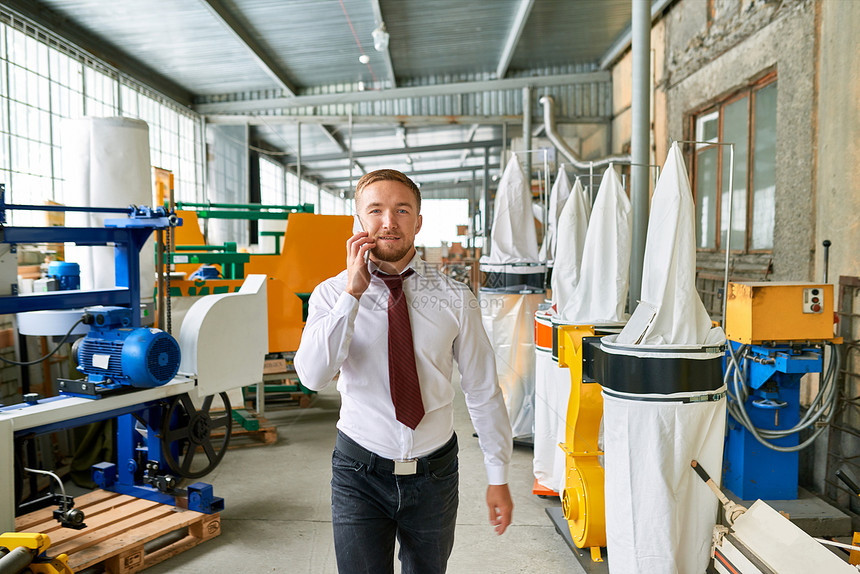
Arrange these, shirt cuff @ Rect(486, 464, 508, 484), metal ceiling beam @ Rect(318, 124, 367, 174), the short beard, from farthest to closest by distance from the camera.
→ metal ceiling beam @ Rect(318, 124, 367, 174), shirt cuff @ Rect(486, 464, 508, 484), the short beard

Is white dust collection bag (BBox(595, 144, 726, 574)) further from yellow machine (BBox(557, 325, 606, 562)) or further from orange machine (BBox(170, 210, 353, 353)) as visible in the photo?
orange machine (BBox(170, 210, 353, 353))

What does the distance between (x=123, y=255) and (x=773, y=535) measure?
11.1 ft

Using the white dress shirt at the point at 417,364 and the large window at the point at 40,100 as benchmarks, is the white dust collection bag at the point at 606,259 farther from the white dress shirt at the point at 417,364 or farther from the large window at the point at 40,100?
the large window at the point at 40,100

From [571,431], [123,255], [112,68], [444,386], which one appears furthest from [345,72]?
[444,386]

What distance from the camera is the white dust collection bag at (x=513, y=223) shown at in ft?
16.3

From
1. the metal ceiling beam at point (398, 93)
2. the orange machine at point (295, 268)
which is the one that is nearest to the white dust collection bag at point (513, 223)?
the orange machine at point (295, 268)

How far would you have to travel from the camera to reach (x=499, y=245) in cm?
507

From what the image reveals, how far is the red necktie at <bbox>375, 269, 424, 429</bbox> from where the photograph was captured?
1.62m

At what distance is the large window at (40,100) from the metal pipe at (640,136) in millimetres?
4922

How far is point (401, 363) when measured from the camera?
1642mm

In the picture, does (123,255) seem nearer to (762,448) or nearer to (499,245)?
(499,245)

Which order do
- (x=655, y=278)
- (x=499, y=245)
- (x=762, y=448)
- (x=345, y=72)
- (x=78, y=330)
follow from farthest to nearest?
(x=345, y=72), (x=499, y=245), (x=762, y=448), (x=78, y=330), (x=655, y=278)

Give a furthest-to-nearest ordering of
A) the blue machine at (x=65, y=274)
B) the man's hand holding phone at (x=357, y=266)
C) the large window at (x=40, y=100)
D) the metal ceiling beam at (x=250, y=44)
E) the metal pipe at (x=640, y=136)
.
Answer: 1. the metal ceiling beam at (x=250, y=44)
2. the large window at (x=40, y=100)
3. the metal pipe at (x=640, y=136)
4. the blue machine at (x=65, y=274)
5. the man's hand holding phone at (x=357, y=266)

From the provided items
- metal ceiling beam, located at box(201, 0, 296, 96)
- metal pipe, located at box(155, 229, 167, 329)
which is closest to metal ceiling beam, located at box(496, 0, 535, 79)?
metal ceiling beam, located at box(201, 0, 296, 96)
